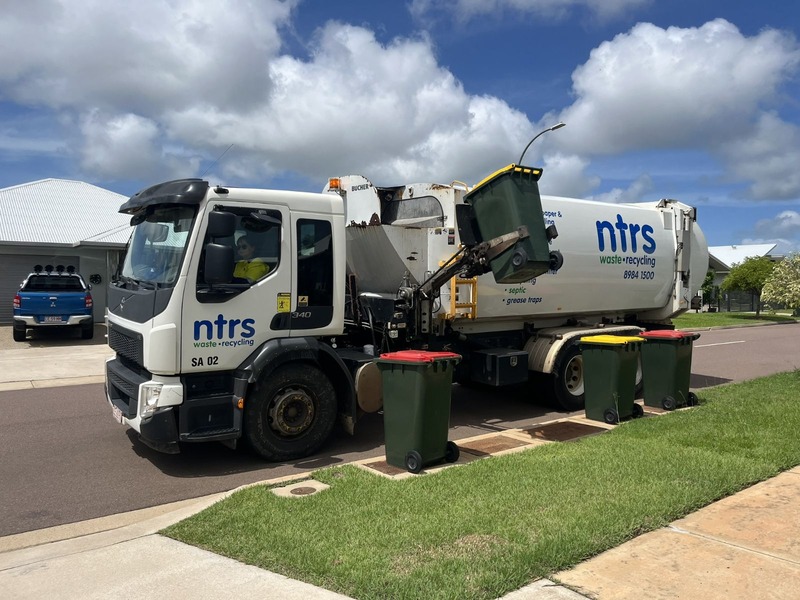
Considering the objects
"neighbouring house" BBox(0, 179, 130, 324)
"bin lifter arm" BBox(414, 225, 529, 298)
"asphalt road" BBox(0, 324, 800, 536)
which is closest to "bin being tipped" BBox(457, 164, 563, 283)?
"bin lifter arm" BBox(414, 225, 529, 298)

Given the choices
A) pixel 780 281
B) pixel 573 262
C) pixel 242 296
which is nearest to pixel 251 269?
pixel 242 296

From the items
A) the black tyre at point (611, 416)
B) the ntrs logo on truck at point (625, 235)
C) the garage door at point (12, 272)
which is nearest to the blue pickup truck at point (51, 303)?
the garage door at point (12, 272)

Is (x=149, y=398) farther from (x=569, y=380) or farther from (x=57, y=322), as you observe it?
(x=57, y=322)

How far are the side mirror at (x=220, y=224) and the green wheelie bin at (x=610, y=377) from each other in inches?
190

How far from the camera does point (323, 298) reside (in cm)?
709

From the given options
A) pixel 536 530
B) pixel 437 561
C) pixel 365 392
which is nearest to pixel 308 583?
pixel 437 561

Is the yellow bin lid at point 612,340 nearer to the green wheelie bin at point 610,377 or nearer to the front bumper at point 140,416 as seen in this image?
the green wheelie bin at point 610,377

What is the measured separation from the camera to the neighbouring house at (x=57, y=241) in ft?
70.6

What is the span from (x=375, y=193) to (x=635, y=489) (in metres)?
4.96

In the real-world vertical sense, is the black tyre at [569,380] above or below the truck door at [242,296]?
below

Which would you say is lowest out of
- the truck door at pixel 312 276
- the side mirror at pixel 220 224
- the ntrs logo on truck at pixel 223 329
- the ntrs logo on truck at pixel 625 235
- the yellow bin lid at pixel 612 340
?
the yellow bin lid at pixel 612 340

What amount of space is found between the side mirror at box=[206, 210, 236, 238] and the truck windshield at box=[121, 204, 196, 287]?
23cm

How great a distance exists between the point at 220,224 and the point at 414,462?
2805 mm

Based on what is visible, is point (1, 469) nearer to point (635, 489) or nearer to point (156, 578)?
point (156, 578)
